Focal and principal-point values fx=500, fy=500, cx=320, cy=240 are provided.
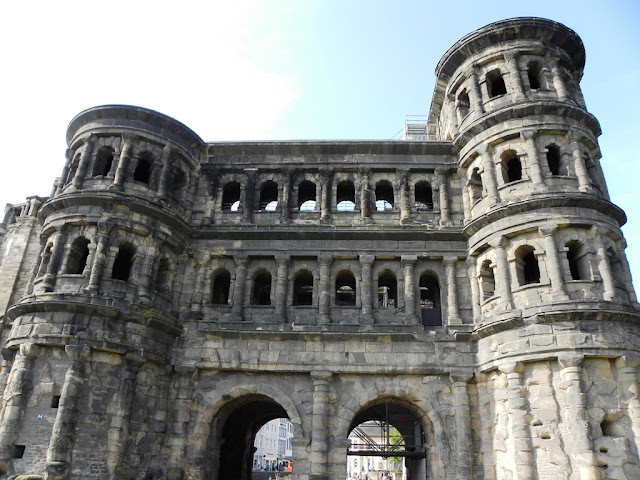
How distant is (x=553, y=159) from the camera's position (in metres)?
18.5

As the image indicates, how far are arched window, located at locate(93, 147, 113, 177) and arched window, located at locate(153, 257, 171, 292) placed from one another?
416cm

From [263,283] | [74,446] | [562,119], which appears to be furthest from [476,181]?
[74,446]

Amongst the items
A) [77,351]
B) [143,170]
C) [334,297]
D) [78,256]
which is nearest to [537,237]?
[334,297]

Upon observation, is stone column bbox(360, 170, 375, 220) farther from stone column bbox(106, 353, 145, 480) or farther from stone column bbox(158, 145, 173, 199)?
stone column bbox(106, 353, 145, 480)

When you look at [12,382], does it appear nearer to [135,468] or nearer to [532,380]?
[135,468]

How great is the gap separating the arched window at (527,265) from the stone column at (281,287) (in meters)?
8.14

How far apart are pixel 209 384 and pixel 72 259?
21.4ft

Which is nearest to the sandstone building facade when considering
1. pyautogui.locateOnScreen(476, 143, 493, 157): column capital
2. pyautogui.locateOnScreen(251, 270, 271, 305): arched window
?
pyautogui.locateOnScreen(476, 143, 493, 157): column capital

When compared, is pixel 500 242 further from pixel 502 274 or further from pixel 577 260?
pixel 577 260

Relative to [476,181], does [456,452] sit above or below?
below

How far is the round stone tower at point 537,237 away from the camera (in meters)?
14.5

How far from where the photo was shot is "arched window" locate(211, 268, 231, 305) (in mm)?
19578

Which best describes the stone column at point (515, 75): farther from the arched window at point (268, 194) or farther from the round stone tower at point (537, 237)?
the arched window at point (268, 194)

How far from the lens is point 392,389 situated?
1700 centimetres
